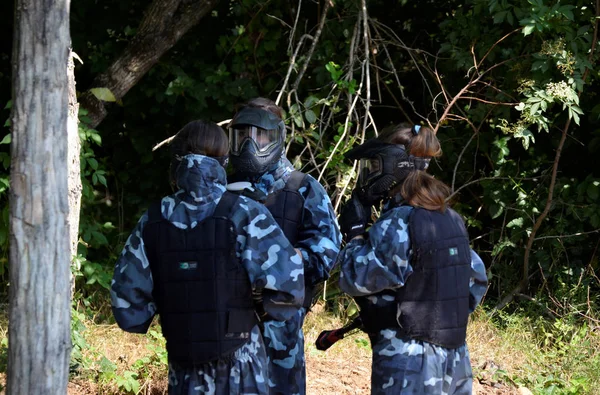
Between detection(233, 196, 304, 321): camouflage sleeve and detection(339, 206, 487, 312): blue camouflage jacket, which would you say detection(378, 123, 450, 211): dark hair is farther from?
detection(233, 196, 304, 321): camouflage sleeve

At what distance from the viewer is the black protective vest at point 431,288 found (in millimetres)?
3641

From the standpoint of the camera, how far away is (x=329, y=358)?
602 centimetres

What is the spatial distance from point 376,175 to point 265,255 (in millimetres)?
677

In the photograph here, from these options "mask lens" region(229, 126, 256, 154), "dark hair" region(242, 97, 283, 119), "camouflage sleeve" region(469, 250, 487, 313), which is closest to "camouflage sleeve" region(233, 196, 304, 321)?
"mask lens" region(229, 126, 256, 154)

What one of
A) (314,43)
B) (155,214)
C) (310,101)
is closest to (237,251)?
(155,214)

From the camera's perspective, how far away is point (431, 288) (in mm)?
3662

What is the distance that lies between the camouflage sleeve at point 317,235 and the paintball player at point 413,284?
0.34 m

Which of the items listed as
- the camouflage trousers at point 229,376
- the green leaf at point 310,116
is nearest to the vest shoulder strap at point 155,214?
the camouflage trousers at point 229,376

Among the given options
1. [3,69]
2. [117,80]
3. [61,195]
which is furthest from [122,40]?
[61,195]

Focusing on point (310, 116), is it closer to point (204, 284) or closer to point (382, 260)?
point (382, 260)

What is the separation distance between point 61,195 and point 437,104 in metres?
5.07

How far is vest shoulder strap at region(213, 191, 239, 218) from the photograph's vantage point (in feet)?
11.4

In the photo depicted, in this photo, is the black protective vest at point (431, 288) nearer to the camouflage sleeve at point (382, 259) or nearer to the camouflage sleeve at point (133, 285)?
the camouflage sleeve at point (382, 259)

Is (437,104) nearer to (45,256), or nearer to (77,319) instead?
(77,319)
